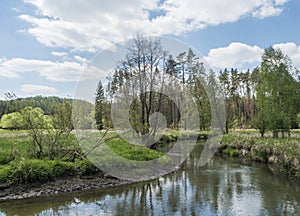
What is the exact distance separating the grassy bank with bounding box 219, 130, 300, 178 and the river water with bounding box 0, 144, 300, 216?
2.61 ft

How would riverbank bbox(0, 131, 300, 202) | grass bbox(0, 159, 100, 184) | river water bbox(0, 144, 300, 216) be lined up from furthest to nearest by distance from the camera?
grass bbox(0, 159, 100, 184)
riverbank bbox(0, 131, 300, 202)
river water bbox(0, 144, 300, 216)

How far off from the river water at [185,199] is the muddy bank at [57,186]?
0.39 metres

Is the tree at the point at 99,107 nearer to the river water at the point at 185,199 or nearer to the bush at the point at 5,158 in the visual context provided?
the bush at the point at 5,158

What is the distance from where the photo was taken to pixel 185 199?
8.13 meters

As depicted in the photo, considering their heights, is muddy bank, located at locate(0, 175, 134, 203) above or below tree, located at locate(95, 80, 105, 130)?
below

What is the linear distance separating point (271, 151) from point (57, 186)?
1089cm

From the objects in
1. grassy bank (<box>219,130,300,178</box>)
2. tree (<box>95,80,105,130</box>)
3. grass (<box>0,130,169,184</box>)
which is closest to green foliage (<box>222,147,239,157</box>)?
grassy bank (<box>219,130,300,178</box>)

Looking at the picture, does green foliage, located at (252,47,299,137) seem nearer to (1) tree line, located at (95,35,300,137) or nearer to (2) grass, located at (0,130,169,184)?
(1) tree line, located at (95,35,300,137)

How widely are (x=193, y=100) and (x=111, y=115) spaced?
453 inches

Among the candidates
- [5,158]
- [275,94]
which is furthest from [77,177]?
[275,94]

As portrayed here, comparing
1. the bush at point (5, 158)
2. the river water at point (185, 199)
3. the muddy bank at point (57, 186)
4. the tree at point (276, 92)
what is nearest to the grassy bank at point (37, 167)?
the bush at point (5, 158)

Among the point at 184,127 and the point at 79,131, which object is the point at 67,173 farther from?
the point at 184,127

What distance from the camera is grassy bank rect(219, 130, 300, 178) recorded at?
11.3 m

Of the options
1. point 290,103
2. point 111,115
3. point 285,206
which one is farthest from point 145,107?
point 285,206
